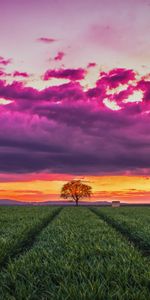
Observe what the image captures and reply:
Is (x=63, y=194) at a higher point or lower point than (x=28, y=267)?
higher

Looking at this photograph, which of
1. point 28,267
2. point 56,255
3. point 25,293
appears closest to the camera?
point 25,293

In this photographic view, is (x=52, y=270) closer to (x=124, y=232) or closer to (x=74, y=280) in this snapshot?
(x=74, y=280)

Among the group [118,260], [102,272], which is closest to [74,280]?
[102,272]

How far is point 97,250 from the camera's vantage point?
1273 centimetres

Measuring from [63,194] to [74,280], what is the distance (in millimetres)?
118211

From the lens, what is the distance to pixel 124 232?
2434 centimetres

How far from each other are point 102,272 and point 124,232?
50.9 feet

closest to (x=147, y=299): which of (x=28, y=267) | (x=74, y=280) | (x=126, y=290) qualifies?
(x=126, y=290)

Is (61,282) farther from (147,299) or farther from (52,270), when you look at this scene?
(147,299)

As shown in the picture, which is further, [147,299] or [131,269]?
[131,269]

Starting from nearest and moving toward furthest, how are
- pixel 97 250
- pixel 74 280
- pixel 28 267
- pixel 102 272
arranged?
pixel 74 280 → pixel 102 272 → pixel 28 267 → pixel 97 250

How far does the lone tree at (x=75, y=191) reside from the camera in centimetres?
12569

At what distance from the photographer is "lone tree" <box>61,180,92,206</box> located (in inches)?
4948

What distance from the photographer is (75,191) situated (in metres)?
126
